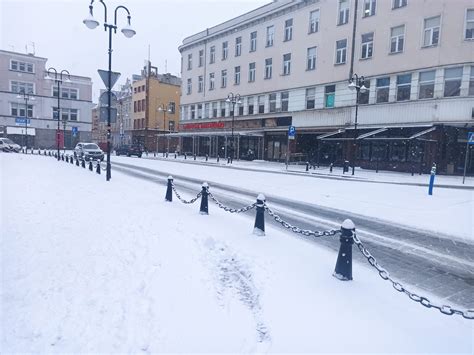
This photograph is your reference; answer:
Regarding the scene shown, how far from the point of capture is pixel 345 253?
15.5 feet

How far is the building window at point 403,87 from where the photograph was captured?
2423 centimetres

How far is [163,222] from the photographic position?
745cm

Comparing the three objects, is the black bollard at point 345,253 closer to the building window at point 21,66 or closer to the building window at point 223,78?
the building window at point 223,78

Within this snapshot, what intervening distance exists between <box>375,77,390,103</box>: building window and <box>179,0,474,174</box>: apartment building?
0.08 meters

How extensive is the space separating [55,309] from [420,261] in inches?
220

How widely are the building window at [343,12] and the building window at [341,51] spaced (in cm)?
165

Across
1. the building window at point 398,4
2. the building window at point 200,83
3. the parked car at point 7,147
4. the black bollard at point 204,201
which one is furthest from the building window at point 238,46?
the black bollard at point 204,201

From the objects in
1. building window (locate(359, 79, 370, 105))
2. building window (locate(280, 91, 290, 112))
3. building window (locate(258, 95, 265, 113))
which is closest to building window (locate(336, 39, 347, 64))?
building window (locate(359, 79, 370, 105))

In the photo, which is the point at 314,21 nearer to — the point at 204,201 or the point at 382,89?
the point at 382,89

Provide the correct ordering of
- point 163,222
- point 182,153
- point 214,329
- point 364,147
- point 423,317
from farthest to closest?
point 182,153, point 364,147, point 163,222, point 423,317, point 214,329

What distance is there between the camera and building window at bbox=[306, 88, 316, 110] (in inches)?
1219

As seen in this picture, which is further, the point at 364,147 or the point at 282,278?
the point at 364,147

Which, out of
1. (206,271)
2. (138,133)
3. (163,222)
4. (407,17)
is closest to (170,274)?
(206,271)

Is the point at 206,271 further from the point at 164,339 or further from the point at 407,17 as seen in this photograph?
the point at 407,17
